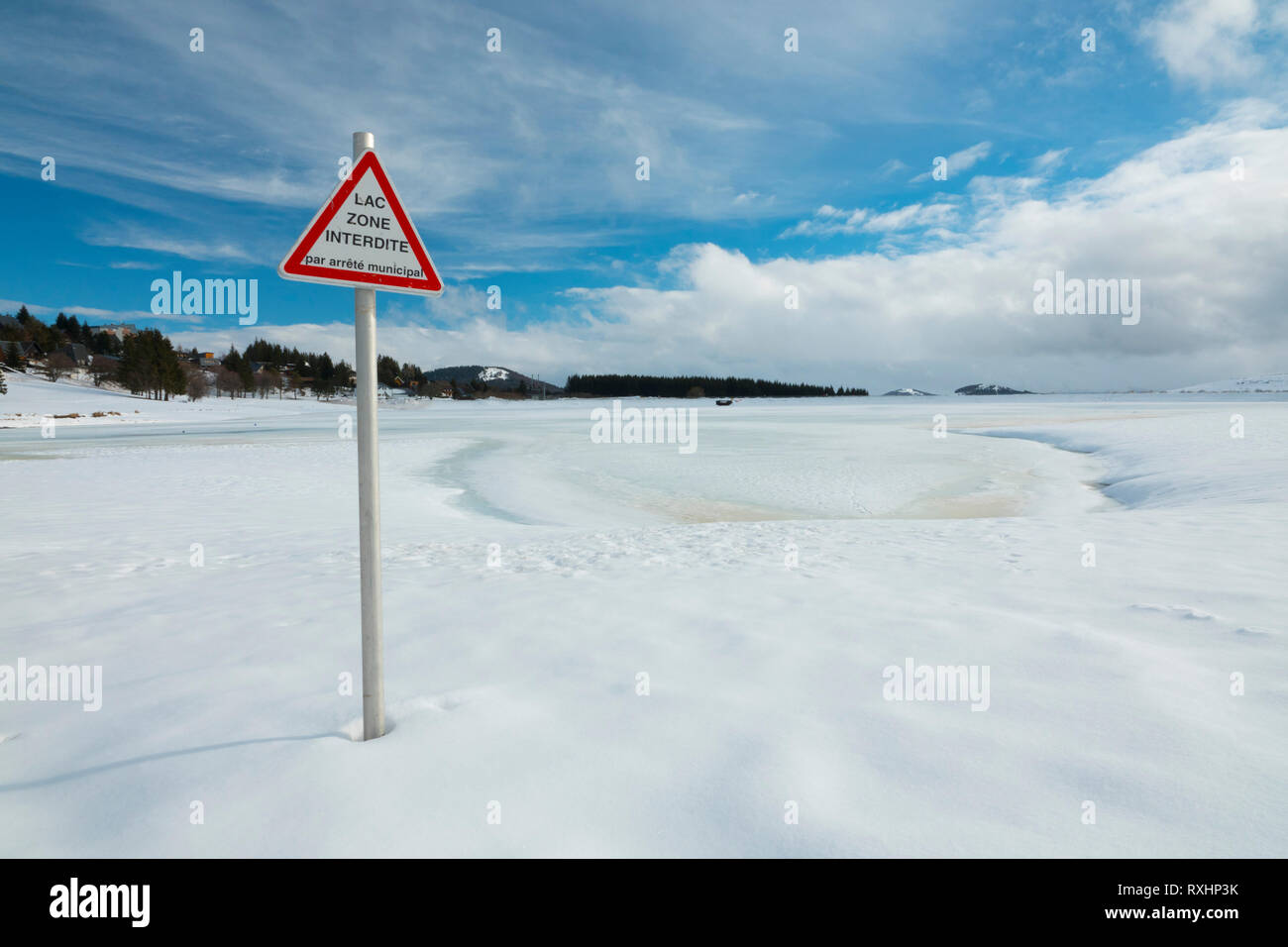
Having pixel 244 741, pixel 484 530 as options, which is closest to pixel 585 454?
pixel 484 530

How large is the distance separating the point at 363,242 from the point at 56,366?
134738mm

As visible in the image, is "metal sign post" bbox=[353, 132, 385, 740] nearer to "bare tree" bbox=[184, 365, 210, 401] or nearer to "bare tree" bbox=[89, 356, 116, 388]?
"bare tree" bbox=[184, 365, 210, 401]

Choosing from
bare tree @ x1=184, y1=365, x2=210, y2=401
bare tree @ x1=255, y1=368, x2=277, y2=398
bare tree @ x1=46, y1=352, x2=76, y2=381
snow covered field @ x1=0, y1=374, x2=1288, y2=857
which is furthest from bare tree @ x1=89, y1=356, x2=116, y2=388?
snow covered field @ x1=0, y1=374, x2=1288, y2=857

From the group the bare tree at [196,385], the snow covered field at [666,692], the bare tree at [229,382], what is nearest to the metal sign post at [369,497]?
the snow covered field at [666,692]

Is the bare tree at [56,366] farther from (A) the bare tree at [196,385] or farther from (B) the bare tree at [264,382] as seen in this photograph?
(B) the bare tree at [264,382]

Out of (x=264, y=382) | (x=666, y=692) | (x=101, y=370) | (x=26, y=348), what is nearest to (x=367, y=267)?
(x=666, y=692)

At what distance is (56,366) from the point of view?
10119 centimetres

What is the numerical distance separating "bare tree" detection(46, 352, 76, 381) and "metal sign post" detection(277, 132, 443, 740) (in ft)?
429

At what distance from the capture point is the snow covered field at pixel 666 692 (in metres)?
2.62

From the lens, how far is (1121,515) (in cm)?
966

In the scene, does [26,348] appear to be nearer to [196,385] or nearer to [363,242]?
[196,385]

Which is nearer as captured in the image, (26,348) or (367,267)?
(367,267)

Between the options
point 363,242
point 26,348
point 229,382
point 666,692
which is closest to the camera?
point 363,242
